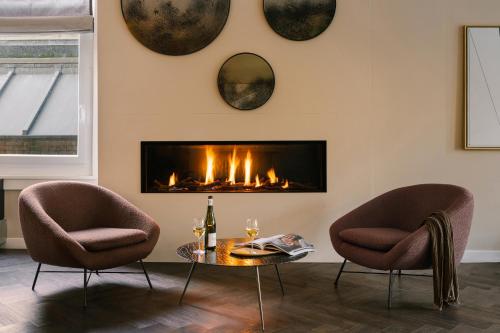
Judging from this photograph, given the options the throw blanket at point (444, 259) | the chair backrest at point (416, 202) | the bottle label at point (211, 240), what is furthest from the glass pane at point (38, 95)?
the throw blanket at point (444, 259)

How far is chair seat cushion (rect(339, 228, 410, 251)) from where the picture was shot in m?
3.12

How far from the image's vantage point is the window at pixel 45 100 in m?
4.80

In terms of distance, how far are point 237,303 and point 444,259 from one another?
1.27 m

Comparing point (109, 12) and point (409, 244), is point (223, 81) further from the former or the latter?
point (409, 244)

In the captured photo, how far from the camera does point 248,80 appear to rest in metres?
4.23

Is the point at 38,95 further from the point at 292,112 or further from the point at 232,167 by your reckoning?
the point at 292,112

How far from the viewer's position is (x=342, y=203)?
14.0ft

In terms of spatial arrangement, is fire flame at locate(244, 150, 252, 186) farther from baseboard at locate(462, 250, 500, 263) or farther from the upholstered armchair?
baseboard at locate(462, 250, 500, 263)

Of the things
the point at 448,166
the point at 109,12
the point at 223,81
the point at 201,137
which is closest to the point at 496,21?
the point at 448,166

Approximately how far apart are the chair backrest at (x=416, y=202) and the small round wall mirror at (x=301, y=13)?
1.54 meters

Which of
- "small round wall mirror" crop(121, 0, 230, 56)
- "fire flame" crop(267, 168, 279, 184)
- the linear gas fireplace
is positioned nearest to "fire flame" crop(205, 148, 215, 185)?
the linear gas fireplace

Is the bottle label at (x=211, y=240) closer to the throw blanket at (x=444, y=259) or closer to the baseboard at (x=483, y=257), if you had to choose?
the throw blanket at (x=444, y=259)

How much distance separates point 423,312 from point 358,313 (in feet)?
1.25

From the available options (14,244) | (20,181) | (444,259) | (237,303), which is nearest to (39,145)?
(20,181)
